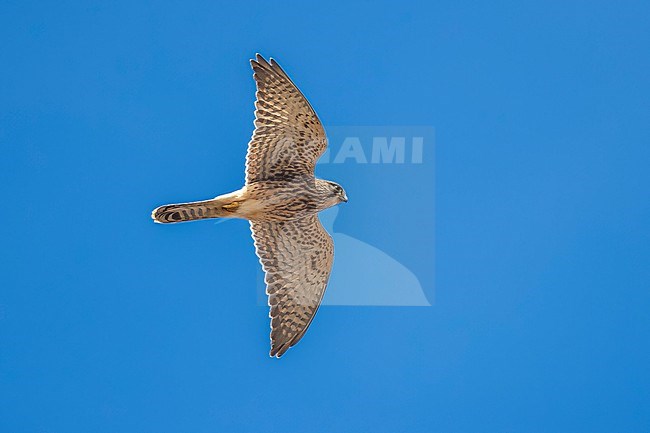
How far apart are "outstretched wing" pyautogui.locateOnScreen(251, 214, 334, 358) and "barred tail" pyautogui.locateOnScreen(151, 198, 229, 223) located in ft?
1.90

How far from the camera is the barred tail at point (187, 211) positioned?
7191mm

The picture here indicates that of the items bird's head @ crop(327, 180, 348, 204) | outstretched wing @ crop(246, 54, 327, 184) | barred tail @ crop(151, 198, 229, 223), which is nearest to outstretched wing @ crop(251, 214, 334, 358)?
bird's head @ crop(327, 180, 348, 204)

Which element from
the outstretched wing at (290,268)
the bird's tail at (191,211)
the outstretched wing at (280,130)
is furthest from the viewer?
the outstretched wing at (290,268)

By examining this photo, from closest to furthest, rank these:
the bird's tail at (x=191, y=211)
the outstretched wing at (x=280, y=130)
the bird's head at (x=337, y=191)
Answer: the bird's tail at (x=191, y=211), the outstretched wing at (x=280, y=130), the bird's head at (x=337, y=191)

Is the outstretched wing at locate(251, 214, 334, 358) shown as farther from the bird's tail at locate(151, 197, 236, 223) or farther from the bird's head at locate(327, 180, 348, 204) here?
the bird's tail at locate(151, 197, 236, 223)

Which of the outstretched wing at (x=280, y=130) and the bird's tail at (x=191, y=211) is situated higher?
the outstretched wing at (x=280, y=130)

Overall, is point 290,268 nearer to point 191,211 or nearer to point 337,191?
point 337,191

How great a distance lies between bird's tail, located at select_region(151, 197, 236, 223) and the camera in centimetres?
719

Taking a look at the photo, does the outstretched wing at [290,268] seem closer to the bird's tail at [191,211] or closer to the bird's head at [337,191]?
the bird's head at [337,191]

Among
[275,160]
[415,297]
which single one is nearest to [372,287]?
[415,297]

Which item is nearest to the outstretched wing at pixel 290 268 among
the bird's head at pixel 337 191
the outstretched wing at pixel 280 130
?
the bird's head at pixel 337 191

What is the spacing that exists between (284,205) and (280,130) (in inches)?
21.9

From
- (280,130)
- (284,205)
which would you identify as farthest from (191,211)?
(280,130)

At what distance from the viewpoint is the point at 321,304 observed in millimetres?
8469
